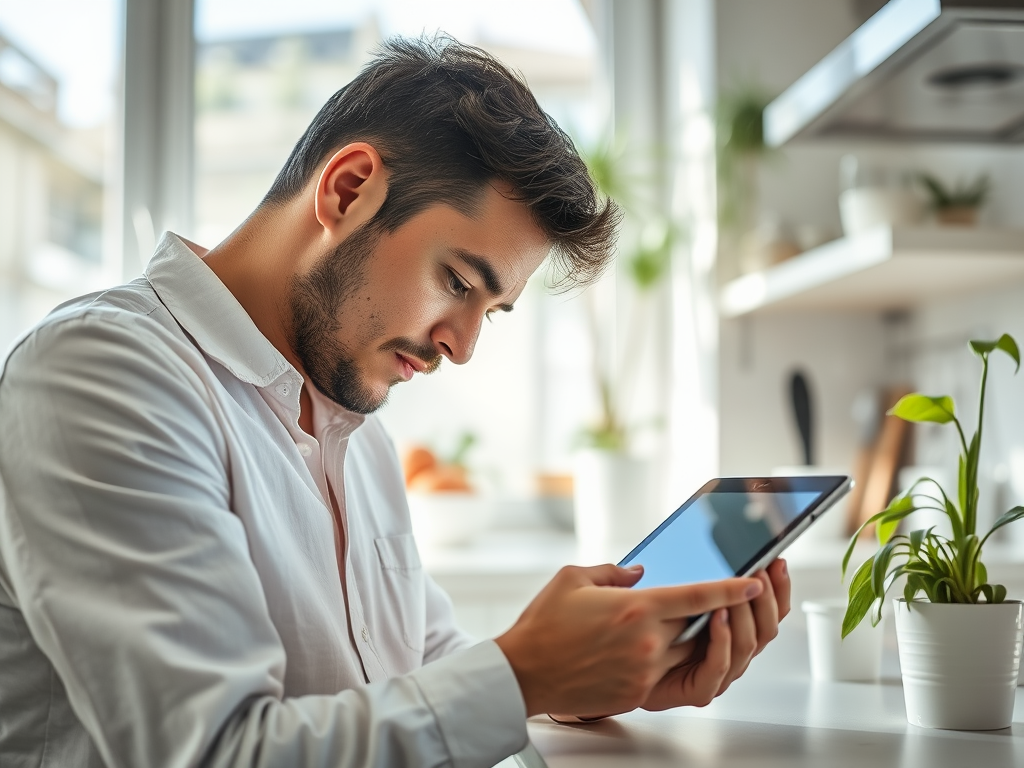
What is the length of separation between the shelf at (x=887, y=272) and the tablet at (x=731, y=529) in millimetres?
805

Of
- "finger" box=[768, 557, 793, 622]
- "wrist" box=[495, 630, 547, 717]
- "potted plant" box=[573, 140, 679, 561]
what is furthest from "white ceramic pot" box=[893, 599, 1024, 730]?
"potted plant" box=[573, 140, 679, 561]

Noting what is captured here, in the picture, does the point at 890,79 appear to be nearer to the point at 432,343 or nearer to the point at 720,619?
the point at 432,343

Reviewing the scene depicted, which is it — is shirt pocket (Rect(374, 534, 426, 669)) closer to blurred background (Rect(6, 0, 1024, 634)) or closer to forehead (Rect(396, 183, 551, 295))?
forehead (Rect(396, 183, 551, 295))

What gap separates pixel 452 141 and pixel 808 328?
4.46 ft

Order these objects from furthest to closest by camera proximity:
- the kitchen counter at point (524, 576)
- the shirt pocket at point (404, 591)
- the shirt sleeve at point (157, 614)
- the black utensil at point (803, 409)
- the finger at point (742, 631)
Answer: the black utensil at point (803, 409) < the kitchen counter at point (524, 576) < the shirt pocket at point (404, 591) < the finger at point (742, 631) < the shirt sleeve at point (157, 614)

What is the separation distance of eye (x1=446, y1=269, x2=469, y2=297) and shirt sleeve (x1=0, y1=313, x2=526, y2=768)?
0.31m

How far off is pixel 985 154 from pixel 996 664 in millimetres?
1449

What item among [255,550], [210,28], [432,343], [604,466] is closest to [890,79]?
[432,343]

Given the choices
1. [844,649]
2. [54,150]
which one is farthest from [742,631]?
[54,150]

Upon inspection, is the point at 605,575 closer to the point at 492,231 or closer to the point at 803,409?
the point at 492,231

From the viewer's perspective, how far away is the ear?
38.4 inches

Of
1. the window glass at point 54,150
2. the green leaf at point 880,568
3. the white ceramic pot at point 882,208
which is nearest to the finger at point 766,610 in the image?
the green leaf at point 880,568

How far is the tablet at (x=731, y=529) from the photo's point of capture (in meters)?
0.76

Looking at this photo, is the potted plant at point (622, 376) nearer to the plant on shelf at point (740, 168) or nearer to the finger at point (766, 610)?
the plant on shelf at point (740, 168)
